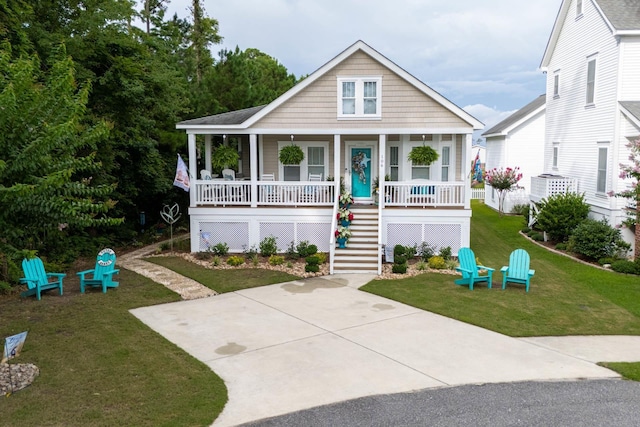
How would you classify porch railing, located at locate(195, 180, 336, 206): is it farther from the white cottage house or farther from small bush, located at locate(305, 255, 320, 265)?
small bush, located at locate(305, 255, 320, 265)

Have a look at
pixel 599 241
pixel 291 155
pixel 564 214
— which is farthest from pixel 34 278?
pixel 564 214

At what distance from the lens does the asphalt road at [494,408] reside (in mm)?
6227

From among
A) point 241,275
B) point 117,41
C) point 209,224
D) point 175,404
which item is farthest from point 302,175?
point 175,404

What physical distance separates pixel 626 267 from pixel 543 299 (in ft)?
13.9

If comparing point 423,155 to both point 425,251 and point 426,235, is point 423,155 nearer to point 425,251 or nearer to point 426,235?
point 426,235

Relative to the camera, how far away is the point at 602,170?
18.1 meters

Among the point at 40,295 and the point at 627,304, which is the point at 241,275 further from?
the point at 627,304

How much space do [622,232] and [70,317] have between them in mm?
15689

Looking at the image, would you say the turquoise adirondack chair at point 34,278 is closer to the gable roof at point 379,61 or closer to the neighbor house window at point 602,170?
the gable roof at point 379,61

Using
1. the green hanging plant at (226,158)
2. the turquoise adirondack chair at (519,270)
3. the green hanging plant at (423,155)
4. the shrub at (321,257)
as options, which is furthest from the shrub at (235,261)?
the turquoise adirondack chair at (519,270)

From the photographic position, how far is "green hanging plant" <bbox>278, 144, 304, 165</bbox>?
1811cm

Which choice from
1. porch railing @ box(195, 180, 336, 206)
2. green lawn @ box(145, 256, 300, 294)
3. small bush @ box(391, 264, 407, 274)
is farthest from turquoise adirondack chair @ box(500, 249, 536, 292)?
porch railing @ box(195, 180, 336, 206)

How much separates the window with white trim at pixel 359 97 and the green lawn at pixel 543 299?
5.96m

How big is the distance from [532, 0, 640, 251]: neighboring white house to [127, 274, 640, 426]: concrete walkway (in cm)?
974
